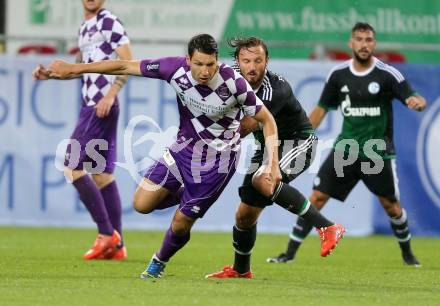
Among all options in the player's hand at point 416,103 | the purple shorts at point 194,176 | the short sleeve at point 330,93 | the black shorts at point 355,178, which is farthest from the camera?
the short sleeve at point 330,93

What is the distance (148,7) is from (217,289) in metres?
9.30

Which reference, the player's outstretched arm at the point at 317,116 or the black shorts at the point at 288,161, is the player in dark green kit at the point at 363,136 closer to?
the player's outstretched arm at the point at 317,116

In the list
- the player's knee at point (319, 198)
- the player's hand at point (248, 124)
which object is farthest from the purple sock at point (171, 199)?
the player's knee at point (319, 198)

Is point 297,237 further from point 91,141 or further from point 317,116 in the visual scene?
point 91,141

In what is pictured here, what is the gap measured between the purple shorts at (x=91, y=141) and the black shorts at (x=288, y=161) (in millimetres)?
2118

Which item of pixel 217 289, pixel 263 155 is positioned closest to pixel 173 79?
pixel 263 155

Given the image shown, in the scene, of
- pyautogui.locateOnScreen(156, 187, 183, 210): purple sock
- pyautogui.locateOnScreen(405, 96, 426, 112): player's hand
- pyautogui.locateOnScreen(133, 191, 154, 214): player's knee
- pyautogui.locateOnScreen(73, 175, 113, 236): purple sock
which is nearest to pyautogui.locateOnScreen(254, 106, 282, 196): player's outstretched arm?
pyautogui.locateOnScreen(156, 187, 183, 210): purple sock

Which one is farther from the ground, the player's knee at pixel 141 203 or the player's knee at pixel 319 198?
the player's knee at pixel 141 203

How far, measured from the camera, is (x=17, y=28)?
56.2ft

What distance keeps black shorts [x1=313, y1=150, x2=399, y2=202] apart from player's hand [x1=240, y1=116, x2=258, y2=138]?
8.19ft

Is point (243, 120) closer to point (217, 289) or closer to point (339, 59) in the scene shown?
point (217, 289)

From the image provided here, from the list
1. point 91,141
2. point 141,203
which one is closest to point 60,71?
point 141,203

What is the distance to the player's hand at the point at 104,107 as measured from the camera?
10969 mm

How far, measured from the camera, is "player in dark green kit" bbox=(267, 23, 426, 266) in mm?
11320
